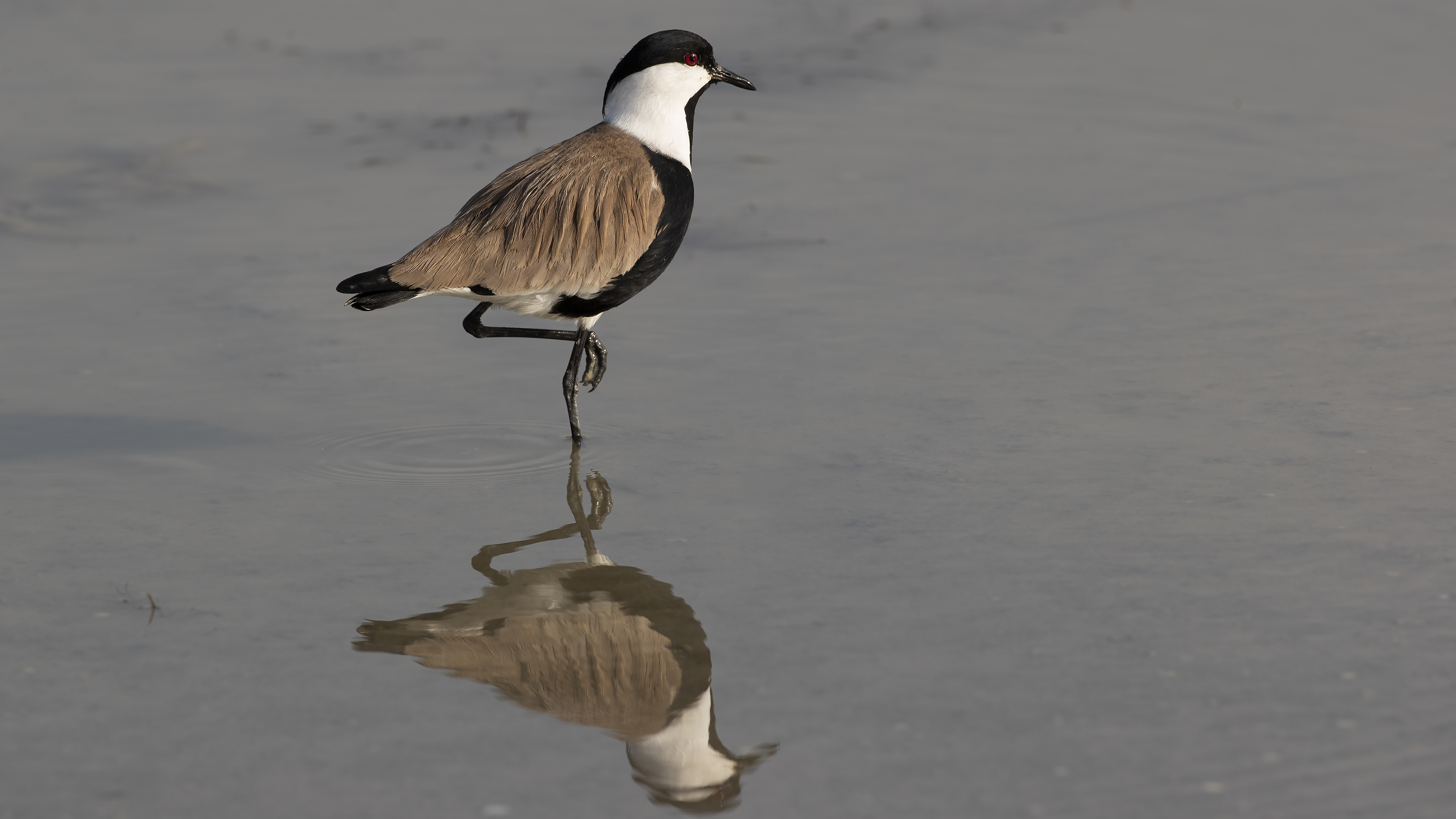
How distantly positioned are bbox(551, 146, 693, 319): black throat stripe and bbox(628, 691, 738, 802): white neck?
2437mm

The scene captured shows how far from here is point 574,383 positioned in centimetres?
682

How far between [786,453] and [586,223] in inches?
48.4

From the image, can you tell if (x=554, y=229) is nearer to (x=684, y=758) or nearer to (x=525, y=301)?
(x=525, y=301)

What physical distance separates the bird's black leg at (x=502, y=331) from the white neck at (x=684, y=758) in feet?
9.09

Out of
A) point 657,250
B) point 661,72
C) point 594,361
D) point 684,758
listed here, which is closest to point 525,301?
point 594,361

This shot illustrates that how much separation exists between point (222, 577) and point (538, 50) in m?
8.17

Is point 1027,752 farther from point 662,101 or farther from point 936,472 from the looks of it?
point 662,101

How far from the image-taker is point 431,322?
824 cm

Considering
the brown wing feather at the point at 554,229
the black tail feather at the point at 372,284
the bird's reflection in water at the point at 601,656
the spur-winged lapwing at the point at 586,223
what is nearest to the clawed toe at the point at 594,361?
the spur-winged lapwing at the point at 586,223

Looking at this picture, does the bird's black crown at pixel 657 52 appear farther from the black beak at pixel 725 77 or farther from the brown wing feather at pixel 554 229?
the brown wing feather at pixel 554 229

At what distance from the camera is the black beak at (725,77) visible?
718 centimetres

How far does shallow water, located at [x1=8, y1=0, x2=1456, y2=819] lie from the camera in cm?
446

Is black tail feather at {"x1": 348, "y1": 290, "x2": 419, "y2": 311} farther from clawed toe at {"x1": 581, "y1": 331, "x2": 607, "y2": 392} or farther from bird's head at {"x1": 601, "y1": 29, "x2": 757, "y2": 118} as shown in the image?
bird's head at {"x1": 601, "y1": 29, "x2": 757, "y2": 118}

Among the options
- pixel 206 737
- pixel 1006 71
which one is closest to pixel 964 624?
pixel 206 737
